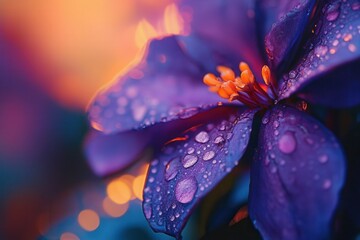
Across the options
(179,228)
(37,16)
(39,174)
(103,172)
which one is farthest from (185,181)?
(37,16)

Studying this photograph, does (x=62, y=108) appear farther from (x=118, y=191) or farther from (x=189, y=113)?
(x=189, y=113)

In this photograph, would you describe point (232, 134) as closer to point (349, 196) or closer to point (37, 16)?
point (349, 196)

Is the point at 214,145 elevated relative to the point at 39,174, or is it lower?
elevated

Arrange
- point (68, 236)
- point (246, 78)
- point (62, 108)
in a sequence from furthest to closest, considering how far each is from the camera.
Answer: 1. point (62, 108)
2. point (68, 236)
3. point (246, 78)

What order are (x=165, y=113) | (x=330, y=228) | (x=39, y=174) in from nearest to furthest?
(x=330, y=228) → (x=165, y=113) → (x=39, y=174)

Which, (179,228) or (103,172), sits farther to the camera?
(103,172)

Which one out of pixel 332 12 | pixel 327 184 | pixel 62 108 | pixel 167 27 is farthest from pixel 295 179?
pixel 62 108

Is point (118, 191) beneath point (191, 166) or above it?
beneath
